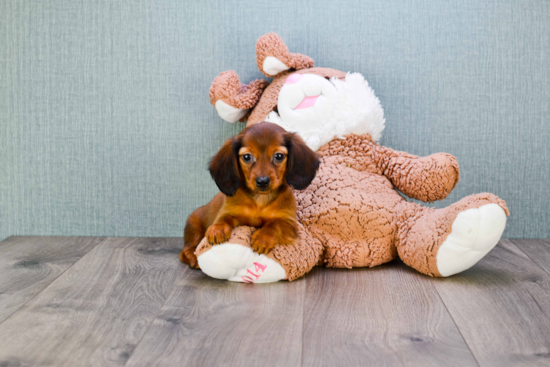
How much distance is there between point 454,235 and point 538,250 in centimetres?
74

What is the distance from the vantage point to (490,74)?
217 centimetres

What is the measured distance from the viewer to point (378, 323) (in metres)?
1.30

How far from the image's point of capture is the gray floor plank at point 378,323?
1116 millimetres

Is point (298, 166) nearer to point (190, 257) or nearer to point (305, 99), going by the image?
point (305, 99)

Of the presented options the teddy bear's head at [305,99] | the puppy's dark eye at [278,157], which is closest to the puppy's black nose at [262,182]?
the puppy's dark eye at [278,157]

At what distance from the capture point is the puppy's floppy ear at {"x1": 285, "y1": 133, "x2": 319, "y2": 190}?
1.60m

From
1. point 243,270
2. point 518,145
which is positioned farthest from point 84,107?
point 518,145

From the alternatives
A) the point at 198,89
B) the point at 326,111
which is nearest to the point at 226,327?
the point at 326,111

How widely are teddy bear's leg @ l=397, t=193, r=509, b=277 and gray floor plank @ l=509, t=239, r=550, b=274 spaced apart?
42 centimetres

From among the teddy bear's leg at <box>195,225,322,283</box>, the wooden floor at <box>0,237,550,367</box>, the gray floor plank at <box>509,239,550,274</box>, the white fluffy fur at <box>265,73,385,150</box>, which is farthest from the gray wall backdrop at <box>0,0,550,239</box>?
the teddy bear's leg at <box>195,225,322,283</box>

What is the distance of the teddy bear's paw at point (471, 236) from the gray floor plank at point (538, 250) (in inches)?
16.0

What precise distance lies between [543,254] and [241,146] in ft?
4.43

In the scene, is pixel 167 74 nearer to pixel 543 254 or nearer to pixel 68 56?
pixel 68 56

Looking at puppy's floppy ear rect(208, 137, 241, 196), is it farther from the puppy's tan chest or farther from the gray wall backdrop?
the gray wall backdrop
